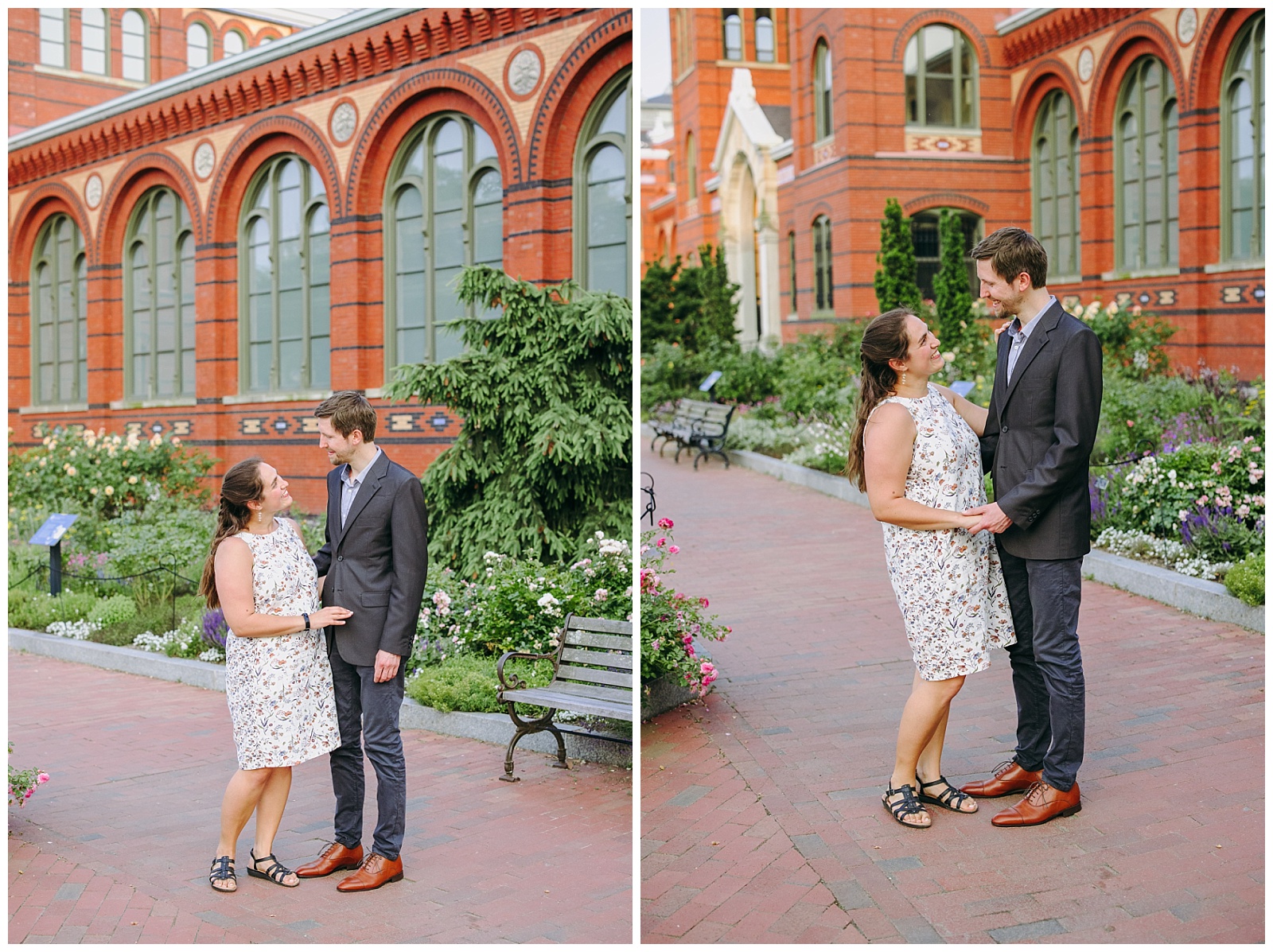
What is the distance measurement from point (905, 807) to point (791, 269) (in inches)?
926

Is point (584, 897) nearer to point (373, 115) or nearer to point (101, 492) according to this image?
point (101, 492)

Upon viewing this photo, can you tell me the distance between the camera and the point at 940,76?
74.8ft

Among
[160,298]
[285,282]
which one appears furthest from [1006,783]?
[160,298]

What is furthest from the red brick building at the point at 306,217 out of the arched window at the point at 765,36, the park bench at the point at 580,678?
the arched window at the point at 765,36

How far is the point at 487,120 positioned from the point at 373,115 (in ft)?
5.69

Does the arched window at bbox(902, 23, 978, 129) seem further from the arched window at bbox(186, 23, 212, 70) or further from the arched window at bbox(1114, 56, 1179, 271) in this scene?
the arched window at bbox(186, 23, 212, 70)

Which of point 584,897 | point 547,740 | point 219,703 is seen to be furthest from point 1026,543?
point 219,703

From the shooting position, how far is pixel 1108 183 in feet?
68.5

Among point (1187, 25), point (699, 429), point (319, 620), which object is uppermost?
point (1187, 25)

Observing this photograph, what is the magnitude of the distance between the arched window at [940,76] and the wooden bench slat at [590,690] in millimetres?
19886

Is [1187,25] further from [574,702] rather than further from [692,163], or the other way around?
[692,163]

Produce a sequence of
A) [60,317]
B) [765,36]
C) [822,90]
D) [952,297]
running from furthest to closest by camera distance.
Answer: [765,36] → [822,90] → [60,317] → [952,297]

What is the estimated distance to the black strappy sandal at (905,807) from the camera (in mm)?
4051

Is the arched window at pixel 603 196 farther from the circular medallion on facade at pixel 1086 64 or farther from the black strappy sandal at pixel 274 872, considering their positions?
the circular medallion on facade at pixel 1086 64
